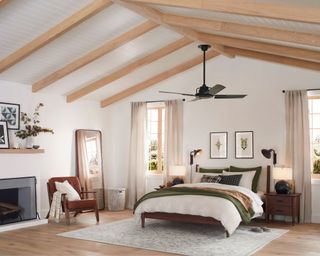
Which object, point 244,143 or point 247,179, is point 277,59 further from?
point 247,179

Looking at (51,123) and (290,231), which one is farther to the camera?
(51,123)

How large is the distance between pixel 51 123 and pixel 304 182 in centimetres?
527

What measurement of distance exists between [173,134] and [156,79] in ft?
4.43

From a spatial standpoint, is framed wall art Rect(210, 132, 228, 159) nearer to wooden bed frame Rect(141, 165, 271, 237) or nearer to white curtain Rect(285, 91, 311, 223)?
white curtain Rect(285, 91, 311, 223)

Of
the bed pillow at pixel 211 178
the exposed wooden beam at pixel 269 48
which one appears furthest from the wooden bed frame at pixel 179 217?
the exposed wooden beam at pixel 269 48

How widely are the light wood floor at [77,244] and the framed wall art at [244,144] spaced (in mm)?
1831

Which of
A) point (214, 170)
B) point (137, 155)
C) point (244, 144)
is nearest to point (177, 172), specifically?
point (214, 170)

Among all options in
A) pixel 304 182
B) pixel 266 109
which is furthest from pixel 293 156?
pixel 266 109

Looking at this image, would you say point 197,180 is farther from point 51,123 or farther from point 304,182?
point 51,123

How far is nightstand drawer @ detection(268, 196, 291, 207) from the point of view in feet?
26.4

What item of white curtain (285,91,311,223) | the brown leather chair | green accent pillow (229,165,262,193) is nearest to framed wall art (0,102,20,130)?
the brown leather chair

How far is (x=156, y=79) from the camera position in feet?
33.0

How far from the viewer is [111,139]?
1084 centimetres

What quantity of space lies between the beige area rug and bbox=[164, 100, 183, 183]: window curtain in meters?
1.99
